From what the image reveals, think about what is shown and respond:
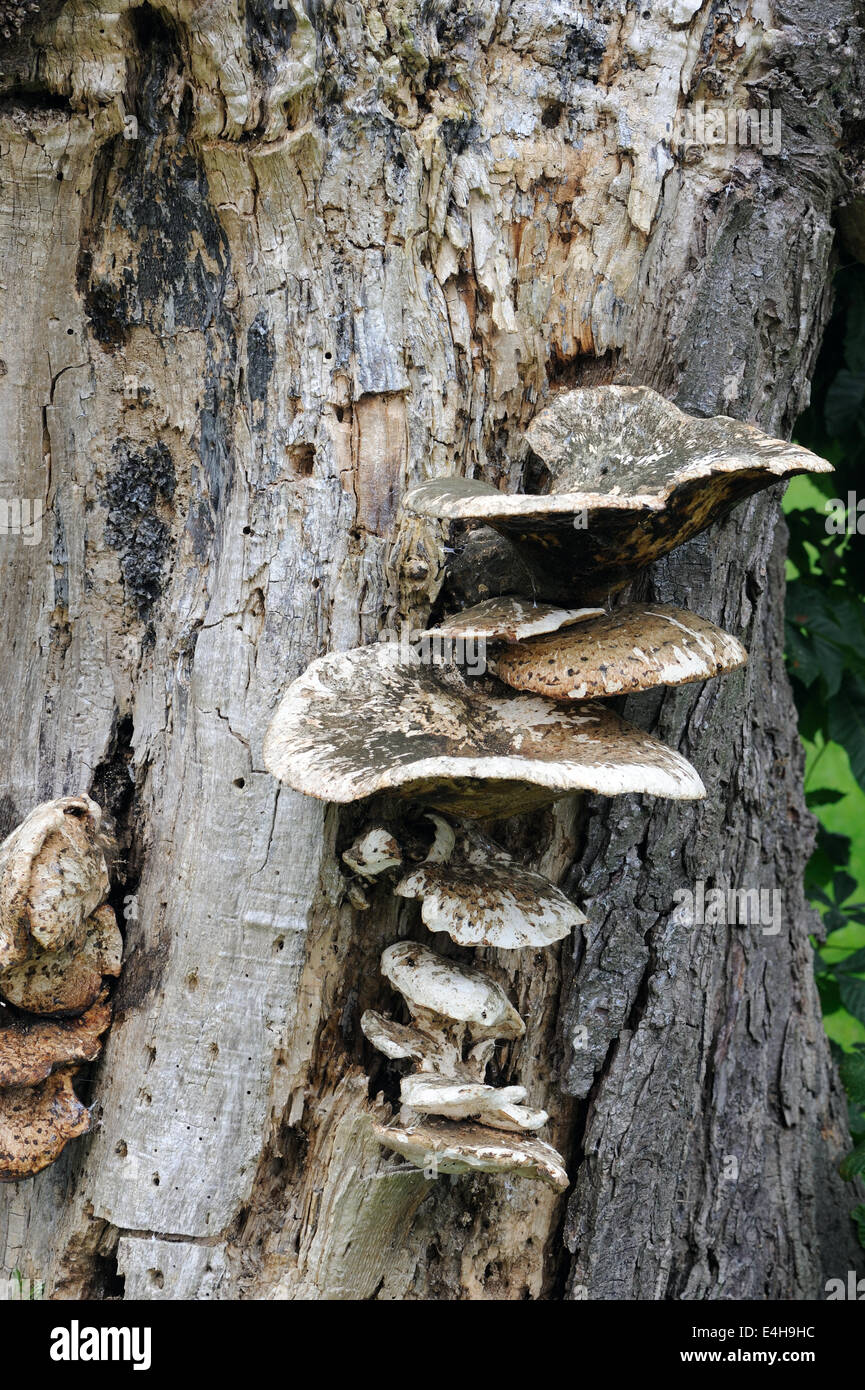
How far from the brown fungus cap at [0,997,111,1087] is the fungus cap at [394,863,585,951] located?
0.91 m

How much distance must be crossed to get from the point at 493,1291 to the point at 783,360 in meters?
2.79

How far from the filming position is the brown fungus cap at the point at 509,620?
2117 millimetres

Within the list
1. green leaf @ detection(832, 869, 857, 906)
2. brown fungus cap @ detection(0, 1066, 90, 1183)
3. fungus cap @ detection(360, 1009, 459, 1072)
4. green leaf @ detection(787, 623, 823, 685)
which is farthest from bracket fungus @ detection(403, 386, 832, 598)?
green leaf @ detection(832, 869, 857, 906)

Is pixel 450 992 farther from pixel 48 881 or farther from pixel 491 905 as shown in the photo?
pixel 48 881

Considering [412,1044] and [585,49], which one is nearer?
[412,1044]

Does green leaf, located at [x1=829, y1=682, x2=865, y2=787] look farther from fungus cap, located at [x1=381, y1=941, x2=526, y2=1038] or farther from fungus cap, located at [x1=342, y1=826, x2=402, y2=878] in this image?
fungus cap, located at [x1=342, y1=826, x2=402, y2=878]

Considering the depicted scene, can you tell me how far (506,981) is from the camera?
9.25 feet

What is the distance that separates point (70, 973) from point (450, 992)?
0.98 metres

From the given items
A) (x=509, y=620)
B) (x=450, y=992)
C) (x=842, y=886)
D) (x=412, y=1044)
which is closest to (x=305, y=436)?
(x=509, y=620)

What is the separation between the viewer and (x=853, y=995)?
4.04 m

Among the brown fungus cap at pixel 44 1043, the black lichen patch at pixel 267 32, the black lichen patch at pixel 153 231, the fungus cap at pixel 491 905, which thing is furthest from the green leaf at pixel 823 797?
the black lichen patch at pixel 267 32

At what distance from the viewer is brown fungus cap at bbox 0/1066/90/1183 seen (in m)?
2.48

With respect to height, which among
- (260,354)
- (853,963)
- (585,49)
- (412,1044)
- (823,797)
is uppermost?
(585,49)

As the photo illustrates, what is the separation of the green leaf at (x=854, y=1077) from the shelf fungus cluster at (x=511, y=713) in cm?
182
